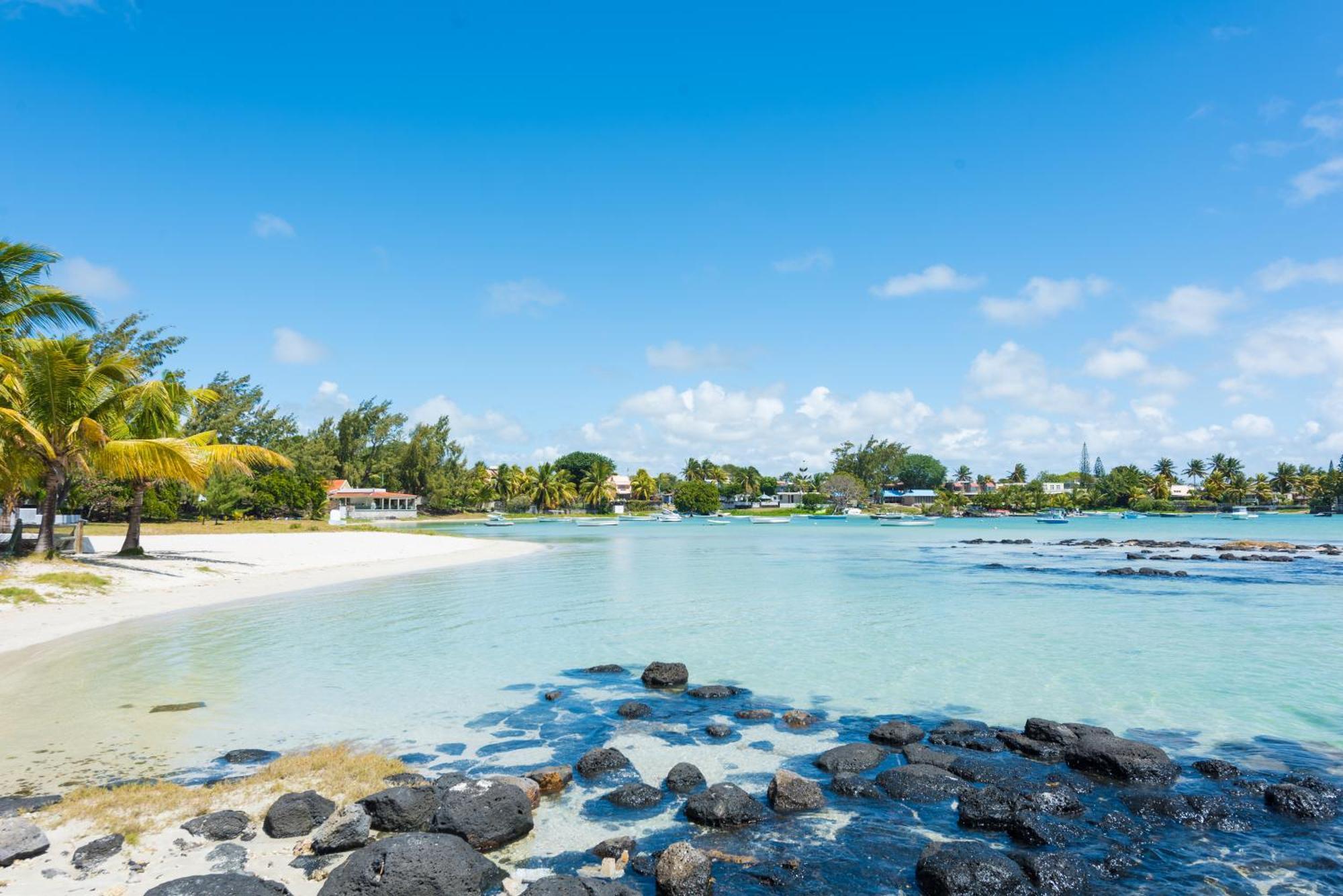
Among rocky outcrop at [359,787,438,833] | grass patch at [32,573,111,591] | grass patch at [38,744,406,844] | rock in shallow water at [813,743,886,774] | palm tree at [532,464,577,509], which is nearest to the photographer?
rocky outcrop at [359,787,438,833]

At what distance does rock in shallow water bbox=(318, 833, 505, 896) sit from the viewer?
5.53 meters

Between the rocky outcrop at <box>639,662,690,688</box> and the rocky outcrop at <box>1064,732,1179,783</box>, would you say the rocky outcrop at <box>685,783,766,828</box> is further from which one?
the rocky outcrop at <box>639,662,690,688</box>

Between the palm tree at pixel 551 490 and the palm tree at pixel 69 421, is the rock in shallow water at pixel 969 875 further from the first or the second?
the palm tree at pixel 551 490

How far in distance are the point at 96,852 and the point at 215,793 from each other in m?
1.51

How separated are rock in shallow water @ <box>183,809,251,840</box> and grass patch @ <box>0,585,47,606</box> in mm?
15868

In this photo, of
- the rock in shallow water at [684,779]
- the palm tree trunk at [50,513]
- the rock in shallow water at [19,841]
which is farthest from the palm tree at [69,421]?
the rock in shallow water at [684,779]

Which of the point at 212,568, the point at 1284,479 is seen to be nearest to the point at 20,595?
the point at 212,568

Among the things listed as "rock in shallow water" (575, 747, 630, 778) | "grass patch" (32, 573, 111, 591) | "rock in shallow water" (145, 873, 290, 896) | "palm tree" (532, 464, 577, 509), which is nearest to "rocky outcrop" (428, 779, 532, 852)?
"rock in shallow water" (575, 747, 630, 778)

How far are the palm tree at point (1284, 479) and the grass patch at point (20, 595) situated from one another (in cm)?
15630

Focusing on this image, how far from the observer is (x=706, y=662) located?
592 inches

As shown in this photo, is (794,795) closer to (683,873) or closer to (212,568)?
(683,873)

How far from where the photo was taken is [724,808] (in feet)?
23.8

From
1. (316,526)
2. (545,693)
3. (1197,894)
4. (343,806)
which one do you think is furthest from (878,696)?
(316,526)

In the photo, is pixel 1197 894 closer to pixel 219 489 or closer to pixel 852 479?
pixel 219 489
